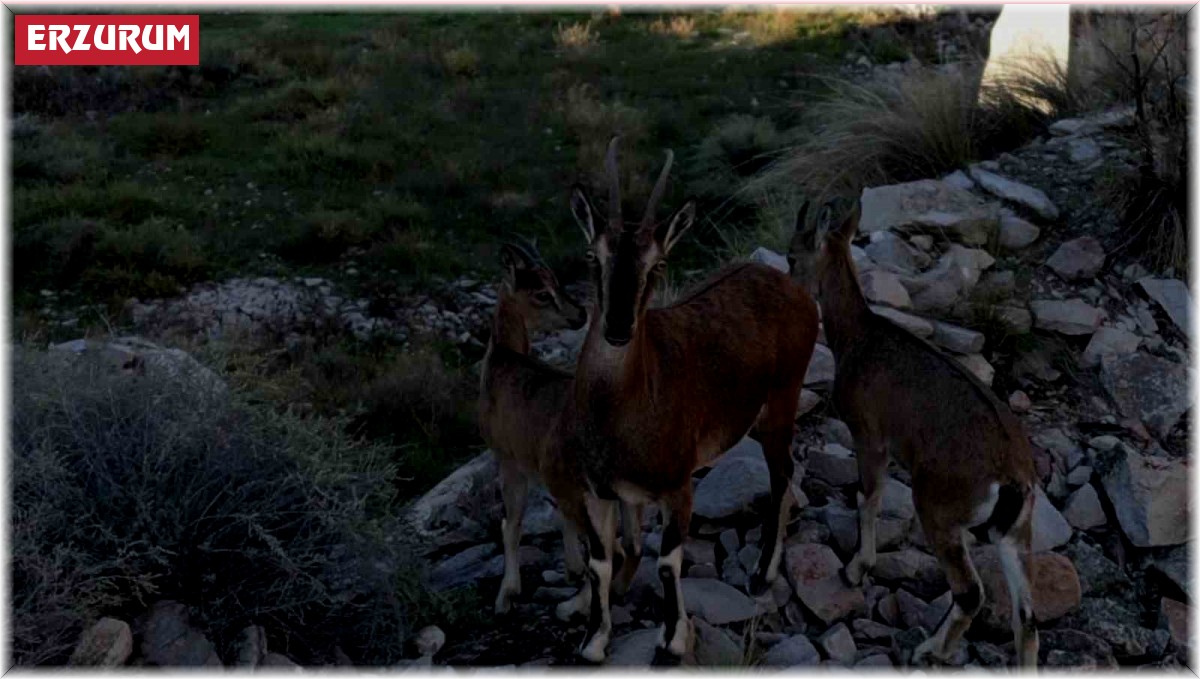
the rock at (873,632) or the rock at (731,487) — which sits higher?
the rock at (731,487)

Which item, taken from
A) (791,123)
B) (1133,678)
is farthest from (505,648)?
(791,123)

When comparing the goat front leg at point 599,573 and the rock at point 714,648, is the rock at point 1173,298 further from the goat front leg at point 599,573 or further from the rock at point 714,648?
the goat front leg at point 599,573

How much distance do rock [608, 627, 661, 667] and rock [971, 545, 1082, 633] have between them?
157cm

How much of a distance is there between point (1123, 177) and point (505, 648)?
21.8 feet

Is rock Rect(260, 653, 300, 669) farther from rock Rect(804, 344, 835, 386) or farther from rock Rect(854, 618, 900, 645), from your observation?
rock Rect(804, 344, 835, 386)

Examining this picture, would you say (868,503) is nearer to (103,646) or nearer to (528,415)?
(528,415)

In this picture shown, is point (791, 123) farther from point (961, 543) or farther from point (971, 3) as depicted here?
point (961, 543)

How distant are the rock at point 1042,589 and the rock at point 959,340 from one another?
2.33 meters

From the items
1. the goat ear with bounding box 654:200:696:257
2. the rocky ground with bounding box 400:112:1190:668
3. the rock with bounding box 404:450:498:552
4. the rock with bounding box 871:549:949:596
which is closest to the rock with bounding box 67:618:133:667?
the rocky ground with bounding box 400:112:1190:668

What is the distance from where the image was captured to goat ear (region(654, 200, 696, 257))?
17.8 ft

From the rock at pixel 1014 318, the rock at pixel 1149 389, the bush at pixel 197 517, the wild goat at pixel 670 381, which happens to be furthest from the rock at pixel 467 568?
the rock at pixel 1149 389

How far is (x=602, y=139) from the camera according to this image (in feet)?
52.4

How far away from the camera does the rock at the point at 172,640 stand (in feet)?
19.0

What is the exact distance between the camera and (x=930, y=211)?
1057 centimetres
